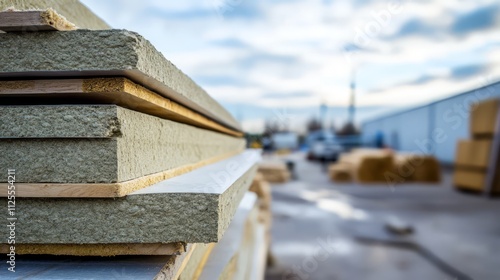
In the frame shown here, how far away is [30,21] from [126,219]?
0.50 meters

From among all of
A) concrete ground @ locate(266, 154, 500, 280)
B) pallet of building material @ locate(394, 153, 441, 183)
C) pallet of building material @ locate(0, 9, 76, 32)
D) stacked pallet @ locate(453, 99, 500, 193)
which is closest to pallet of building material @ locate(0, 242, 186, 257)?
pallet of building material @ locate(0, 9, 76, 32)

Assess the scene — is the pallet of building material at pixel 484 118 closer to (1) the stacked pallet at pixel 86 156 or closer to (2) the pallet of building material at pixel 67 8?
(2) the pallet of building material at pixel 67 8

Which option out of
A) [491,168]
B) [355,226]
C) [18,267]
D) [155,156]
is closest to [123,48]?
[155,156]

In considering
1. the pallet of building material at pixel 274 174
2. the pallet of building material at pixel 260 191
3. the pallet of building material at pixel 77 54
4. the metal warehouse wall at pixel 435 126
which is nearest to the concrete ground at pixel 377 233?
the pallet of building material at pixel 260 191

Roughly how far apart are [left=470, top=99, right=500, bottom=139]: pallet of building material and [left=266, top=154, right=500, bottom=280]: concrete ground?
2.02 meters

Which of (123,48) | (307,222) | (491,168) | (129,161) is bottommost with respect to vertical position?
(307,222)

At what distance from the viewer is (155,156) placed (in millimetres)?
1099

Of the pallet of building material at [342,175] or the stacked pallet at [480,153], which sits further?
the pallet of building material at [342,175]

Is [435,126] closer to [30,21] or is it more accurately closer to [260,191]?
[260,191]

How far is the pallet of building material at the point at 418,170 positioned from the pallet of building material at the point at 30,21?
1423cm

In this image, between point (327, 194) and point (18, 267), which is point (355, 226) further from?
point (18, 267)

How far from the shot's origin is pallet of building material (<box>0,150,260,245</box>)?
0.88 m

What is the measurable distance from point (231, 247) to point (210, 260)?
0.25 metres

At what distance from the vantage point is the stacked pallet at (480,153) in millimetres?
10422
